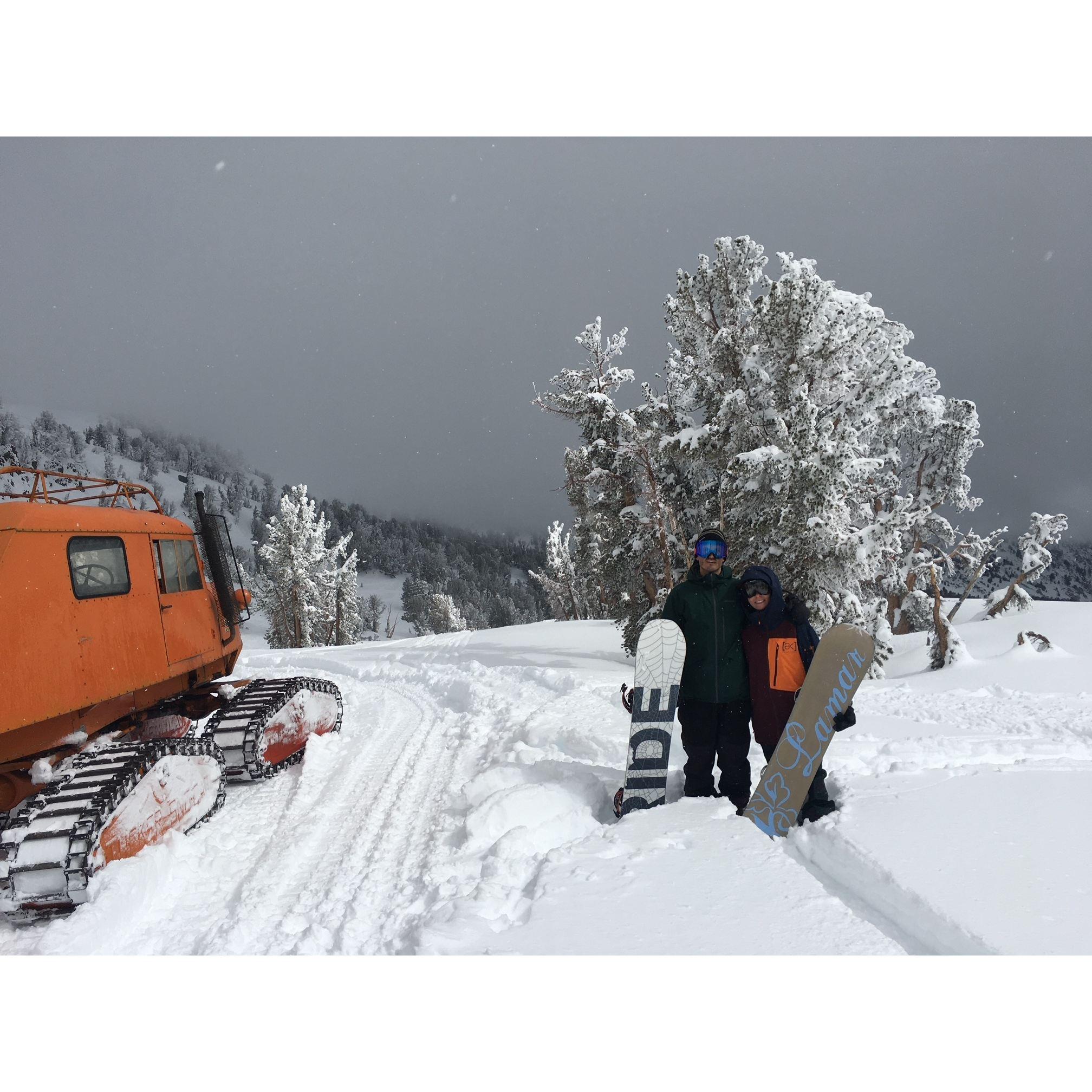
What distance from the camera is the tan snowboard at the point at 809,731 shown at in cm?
432

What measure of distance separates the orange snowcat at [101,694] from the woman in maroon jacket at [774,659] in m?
4.55

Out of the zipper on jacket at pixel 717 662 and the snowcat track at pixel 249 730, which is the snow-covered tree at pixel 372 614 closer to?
the snowcat track at pixel 249 730

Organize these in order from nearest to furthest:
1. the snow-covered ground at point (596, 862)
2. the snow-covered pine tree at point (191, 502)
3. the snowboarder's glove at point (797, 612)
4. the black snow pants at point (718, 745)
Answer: the snow-covered ground at point (596, 862) < the snowboarder's glove at point (797, 612) < the black snow pants at point (718, 745) < the snow-covered pine tree at point (191, 502)

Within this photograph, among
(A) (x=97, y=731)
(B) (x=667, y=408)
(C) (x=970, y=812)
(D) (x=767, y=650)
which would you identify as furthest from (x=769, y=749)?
(B) (x=667, y=408)

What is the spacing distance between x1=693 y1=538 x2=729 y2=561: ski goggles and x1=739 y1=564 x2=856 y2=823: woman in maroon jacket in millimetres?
227

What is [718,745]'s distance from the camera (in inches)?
190

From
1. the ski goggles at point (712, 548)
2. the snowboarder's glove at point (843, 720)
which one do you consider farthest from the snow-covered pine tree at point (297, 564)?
the snowboarder's glove at point (843, 720)

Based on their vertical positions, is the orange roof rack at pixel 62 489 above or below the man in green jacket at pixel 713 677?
above

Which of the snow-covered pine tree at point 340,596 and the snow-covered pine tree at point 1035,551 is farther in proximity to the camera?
the snow-covered pine tree at point 340,596

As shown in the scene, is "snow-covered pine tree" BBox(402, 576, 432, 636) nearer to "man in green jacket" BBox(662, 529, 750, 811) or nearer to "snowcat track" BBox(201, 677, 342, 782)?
"snowcat track" BBox(201, 677, 342, 782)

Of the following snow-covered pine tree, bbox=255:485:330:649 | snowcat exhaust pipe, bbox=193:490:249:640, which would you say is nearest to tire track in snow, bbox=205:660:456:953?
snowcat exhaust pipe, bbox=193:490:249:640

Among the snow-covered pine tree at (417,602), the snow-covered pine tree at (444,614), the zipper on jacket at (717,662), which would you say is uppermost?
the zipper on jacket at (717,662)

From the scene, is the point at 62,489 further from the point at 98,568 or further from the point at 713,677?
the point at 713,677

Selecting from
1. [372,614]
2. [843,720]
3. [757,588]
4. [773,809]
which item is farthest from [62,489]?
[372,614]
